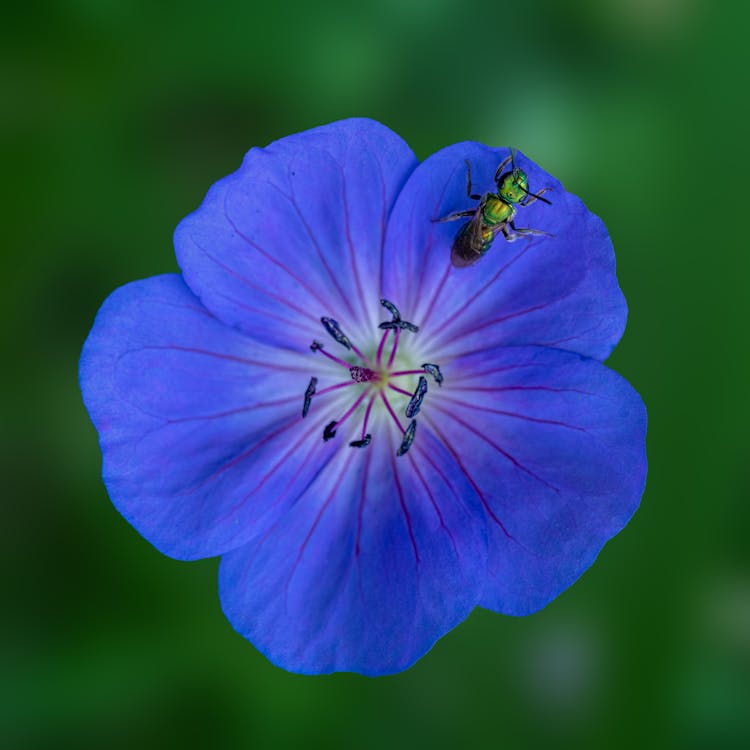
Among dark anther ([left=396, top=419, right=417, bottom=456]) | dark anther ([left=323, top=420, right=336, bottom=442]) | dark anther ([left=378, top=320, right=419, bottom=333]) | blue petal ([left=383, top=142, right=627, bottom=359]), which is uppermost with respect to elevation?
blue petal ([left=383, top=142, right=627, bottom=359])

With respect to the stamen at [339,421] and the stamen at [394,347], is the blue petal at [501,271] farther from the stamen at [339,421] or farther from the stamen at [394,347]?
the stamen at [339,421]

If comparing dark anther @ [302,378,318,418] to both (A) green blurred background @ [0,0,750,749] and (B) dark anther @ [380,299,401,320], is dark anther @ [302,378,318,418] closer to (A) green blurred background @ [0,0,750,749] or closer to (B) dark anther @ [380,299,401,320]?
(B) dark anther @ [380,299,401,320]

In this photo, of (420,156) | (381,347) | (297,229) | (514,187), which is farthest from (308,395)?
(420,156)

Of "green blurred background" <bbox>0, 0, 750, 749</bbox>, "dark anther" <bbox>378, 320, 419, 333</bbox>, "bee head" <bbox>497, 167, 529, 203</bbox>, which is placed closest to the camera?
"bee head" <bbox>497, 167, 529, 203</bbox>

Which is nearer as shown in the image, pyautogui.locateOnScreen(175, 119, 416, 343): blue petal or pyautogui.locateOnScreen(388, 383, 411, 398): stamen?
pyautogui.locateOnScreen(175, 119, 416, 343): blue petal

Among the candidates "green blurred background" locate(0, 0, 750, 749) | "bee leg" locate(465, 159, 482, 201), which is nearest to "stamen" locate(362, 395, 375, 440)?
"bee leg" locate(465, 159, 482, 201)

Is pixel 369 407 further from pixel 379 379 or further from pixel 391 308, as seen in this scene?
pixel 391 308

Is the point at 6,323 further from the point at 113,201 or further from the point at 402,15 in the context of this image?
the point at 402,15
